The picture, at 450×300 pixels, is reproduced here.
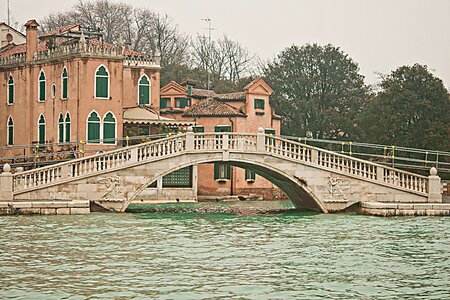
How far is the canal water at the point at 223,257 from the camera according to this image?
14.4 metres

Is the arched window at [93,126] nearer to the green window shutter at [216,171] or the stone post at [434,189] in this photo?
the green window shutter at [216,171]

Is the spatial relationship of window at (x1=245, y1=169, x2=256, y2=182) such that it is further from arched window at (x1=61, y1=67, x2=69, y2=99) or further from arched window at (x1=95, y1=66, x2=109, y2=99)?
arched window at (x1=61, y1=67, x2=69, y2=99)

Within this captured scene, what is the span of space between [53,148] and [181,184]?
17.8 feet

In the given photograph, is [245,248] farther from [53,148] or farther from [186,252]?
[53,148]

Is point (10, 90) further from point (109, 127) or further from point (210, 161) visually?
point (210, 161)

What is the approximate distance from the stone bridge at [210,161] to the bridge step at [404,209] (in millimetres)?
732

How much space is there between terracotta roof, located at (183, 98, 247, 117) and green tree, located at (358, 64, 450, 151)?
228 inches

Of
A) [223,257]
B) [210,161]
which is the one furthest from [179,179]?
[223,257]

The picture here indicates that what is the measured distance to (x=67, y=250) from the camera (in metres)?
18.0

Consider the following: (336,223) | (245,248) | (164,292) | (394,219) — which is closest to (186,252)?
(245,248)

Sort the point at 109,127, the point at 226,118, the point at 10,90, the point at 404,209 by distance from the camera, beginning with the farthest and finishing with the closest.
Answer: the point at 226,118 < the point at 10,90 < the point at 109,127 < the point at 404,209

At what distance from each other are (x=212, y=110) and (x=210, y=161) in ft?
38.4

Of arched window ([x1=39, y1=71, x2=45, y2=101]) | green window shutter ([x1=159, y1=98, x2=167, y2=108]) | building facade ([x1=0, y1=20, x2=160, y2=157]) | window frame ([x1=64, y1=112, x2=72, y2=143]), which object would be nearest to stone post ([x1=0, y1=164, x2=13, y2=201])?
building facade ([x1=0, y1=20, x2=160, y2=157])

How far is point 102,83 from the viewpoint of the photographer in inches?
1271
